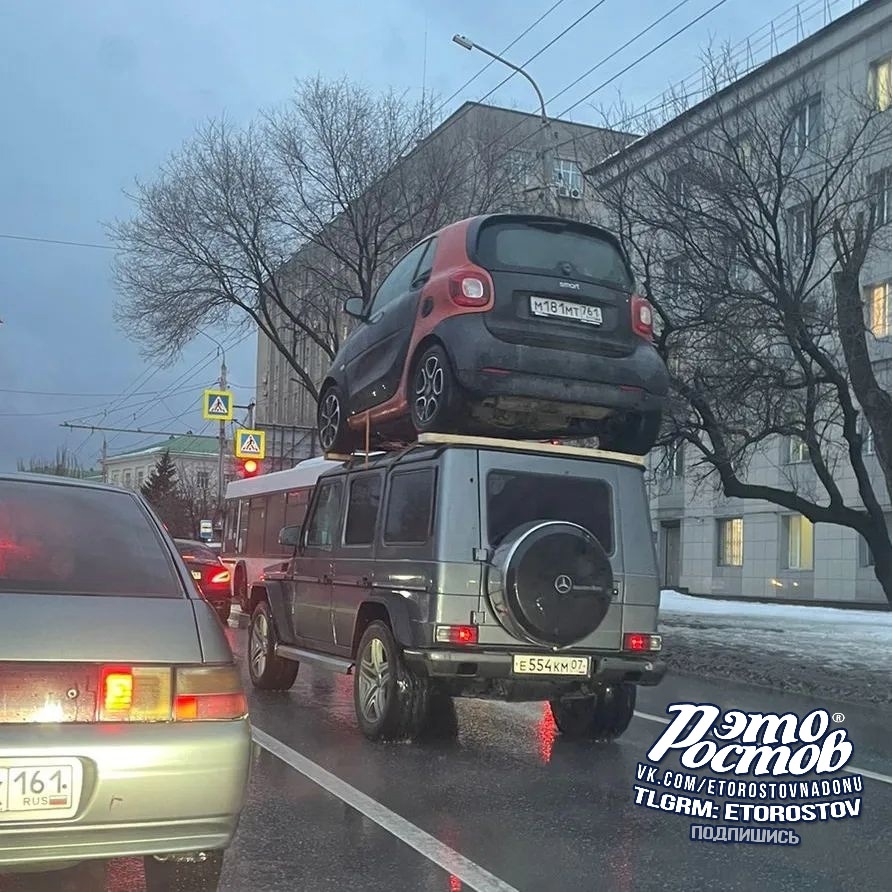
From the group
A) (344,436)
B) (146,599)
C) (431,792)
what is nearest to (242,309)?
(344,436)

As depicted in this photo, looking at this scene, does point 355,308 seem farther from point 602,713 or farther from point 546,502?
point 602,713

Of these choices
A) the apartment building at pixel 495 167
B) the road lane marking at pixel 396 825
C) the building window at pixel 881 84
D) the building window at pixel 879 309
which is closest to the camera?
the road lane marking at pixel 396 825

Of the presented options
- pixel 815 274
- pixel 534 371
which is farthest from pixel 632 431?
pixel 815 274

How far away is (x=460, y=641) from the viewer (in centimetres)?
670

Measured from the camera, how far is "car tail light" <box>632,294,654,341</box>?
827 centimetres

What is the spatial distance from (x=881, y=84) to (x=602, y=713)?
16.8 meters

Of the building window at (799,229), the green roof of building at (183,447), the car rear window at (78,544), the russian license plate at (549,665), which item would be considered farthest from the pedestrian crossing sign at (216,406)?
the green roof of building at (183,447)

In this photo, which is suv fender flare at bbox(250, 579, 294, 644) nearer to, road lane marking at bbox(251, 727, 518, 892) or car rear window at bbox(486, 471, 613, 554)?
road lane marking at bbox(251, 727, 518, 892)

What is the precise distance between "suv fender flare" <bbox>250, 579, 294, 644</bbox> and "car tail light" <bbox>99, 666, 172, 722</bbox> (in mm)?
5725

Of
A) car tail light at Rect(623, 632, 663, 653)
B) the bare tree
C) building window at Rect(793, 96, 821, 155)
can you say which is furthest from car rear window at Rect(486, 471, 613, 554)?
building window at Rect(793, 96, 821, 155)

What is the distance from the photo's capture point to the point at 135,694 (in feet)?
11.5

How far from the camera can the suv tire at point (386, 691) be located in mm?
7078

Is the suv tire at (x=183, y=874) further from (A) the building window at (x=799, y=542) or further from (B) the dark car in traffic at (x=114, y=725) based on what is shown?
(A) the building window at (x=799, y=542)

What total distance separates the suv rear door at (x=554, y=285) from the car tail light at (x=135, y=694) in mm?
4639
